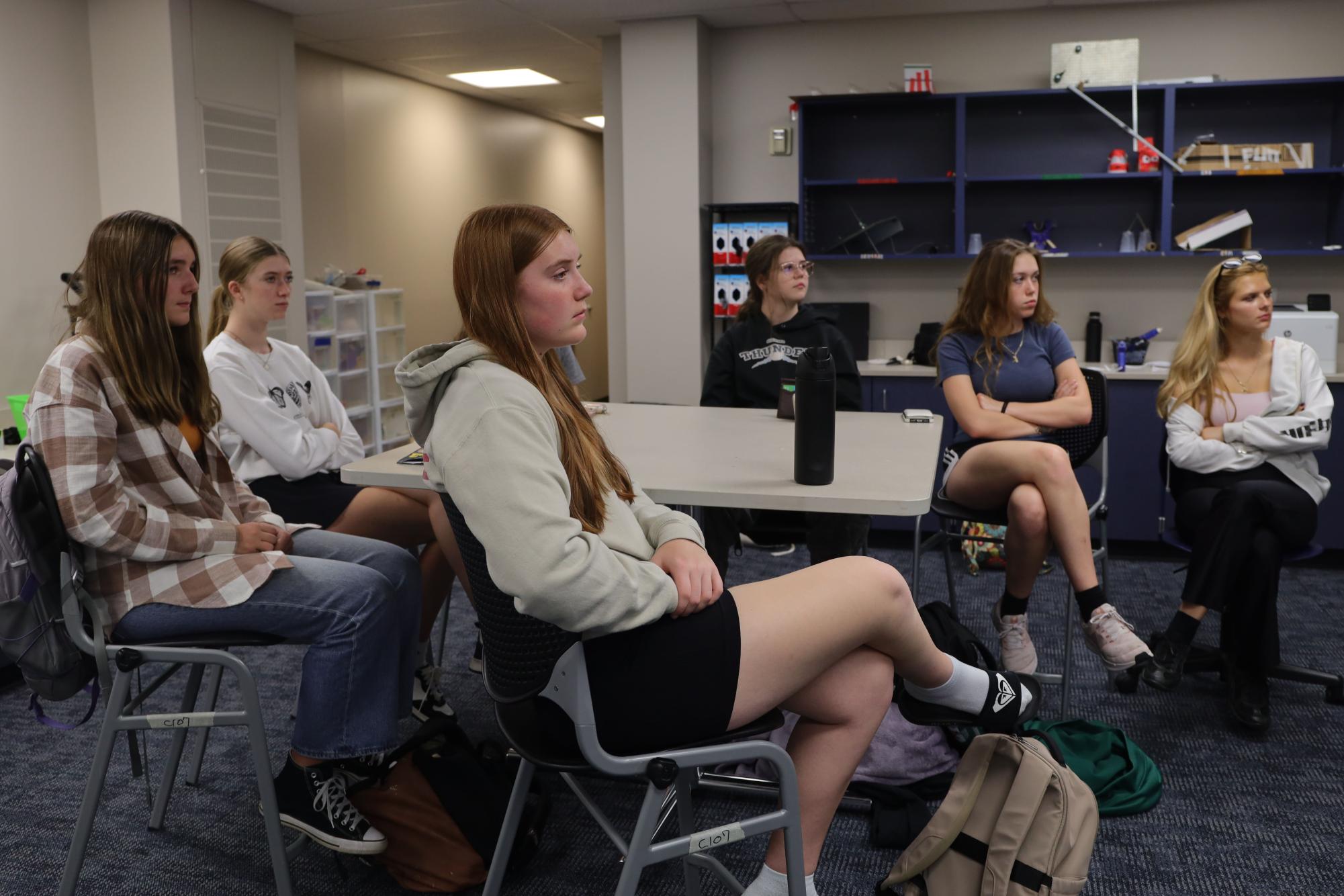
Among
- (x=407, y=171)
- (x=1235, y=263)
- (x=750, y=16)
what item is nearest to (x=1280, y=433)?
(x=1235, y=263)

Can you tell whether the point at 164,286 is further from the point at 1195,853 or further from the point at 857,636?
the point at 1195,853

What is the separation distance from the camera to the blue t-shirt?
3.23 meters

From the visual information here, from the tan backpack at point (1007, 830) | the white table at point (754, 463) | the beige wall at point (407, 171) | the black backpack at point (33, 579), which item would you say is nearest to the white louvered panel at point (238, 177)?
the beige wall at point (407, 171)

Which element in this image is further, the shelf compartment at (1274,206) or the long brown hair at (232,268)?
the shelf compartment at (1274,206)

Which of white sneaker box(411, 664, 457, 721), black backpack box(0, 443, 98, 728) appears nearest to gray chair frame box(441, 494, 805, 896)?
black backpack box(0, 443, 98, 728)

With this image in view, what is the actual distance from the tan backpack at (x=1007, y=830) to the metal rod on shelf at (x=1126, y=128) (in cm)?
359

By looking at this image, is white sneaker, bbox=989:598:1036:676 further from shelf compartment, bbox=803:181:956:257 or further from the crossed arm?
shelf compartment, bbox=803:181:956:257

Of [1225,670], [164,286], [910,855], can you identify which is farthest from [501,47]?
[910,855]

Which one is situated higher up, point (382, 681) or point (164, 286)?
point (164, 286)

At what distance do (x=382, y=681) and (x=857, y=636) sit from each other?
90 centimetres

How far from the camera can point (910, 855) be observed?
1982mm

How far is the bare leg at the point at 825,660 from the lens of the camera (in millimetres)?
1526

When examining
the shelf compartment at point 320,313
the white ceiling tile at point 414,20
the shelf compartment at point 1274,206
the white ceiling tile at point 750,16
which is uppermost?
the white ceiling tile at point 414,20

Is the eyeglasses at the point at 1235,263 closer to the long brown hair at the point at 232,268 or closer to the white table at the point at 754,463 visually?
the white table at the point at 754,463
